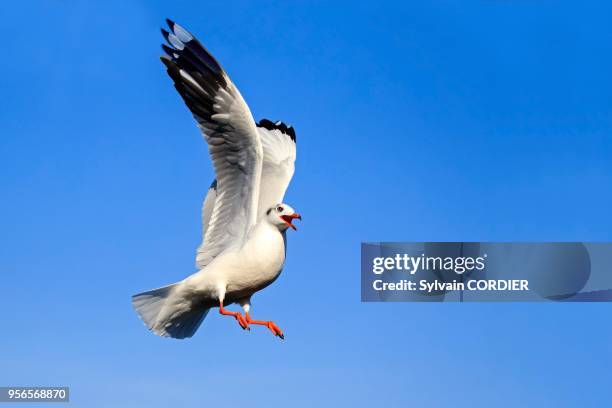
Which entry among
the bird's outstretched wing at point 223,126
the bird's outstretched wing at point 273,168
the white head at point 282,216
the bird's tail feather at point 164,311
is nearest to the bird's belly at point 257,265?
the white head at point 282,216

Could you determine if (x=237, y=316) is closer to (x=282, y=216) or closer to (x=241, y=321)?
(x=241, y=321)

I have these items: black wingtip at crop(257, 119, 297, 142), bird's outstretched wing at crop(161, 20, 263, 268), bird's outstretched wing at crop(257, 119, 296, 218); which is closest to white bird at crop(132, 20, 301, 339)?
bird's outstretched wing at crop(161, 20, 263, 268)

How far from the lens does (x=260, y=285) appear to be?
12461 mm

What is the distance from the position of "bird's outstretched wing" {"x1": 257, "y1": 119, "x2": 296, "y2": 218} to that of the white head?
55 cm

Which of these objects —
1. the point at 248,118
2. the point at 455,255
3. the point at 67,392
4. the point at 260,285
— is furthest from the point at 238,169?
the point at 455,255

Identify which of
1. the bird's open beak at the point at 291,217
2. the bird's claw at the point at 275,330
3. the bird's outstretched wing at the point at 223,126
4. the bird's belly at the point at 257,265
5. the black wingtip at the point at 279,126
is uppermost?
the black wingtip at the point at 279,126

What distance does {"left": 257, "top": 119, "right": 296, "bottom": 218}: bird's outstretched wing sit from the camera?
45.3ft

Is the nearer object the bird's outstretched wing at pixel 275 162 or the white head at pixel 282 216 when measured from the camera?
the white head at pixel 282 216

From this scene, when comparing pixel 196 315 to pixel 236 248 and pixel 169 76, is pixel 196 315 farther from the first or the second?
pixel 169 76

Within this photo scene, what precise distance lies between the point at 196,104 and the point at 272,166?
163 centimetres

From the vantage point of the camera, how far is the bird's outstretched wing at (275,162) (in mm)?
13797

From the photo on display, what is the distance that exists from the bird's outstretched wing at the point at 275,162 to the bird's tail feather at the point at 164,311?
1.45 m

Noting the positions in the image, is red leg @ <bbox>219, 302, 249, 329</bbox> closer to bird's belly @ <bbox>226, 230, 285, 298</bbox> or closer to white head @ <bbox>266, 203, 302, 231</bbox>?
bird's belly @ <bbox>226, 230, 285, 298</bbox>

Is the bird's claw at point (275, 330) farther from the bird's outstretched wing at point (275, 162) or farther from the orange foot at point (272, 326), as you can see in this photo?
the bird's outstretched wing at point (275, 162)
